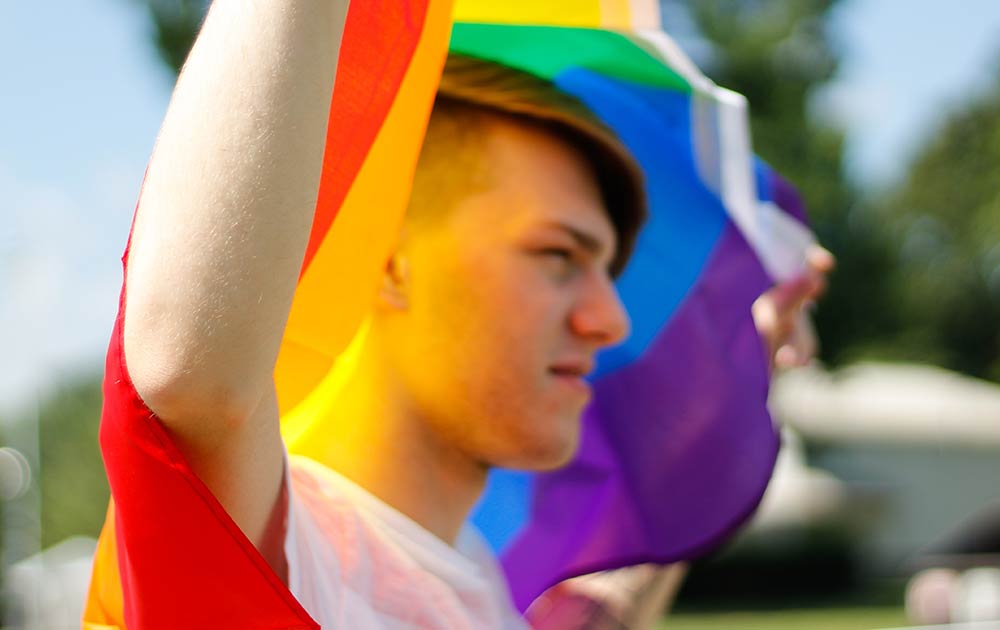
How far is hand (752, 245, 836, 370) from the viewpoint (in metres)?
3.26

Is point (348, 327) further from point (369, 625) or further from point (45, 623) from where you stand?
point (45, 623)

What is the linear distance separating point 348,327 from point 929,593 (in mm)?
14053

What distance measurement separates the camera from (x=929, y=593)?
14.4m

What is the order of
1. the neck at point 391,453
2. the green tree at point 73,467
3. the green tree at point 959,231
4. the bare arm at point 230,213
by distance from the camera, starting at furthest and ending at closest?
1. the green tree at point 959,231
2. the green tree at point 73,467
3. the neck at point 391,453
4. the bare arm at point 230,213

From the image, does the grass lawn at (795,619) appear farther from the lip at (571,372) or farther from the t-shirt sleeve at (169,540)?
the t-shirt sleeve at (169,540)

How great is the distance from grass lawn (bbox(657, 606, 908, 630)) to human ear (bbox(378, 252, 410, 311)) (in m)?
14.3

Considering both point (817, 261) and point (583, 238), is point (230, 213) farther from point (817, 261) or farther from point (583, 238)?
point (817, 261)

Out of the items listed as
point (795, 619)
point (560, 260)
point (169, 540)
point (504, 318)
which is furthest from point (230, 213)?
point (795, 619)

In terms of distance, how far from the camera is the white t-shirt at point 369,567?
4.83 feet

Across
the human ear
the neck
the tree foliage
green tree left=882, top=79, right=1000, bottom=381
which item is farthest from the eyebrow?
green tree left=882, top=79, right=1000, bottom=381

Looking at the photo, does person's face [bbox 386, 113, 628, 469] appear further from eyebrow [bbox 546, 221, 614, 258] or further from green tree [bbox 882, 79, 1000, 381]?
green tree [bbox 882, 79, 1000, 381]

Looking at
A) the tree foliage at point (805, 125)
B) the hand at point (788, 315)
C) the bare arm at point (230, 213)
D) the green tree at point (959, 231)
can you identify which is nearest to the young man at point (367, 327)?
the bare arm at point (230, 213)

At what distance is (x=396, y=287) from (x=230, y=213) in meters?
0.96

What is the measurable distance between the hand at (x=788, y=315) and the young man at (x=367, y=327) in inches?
36.6
